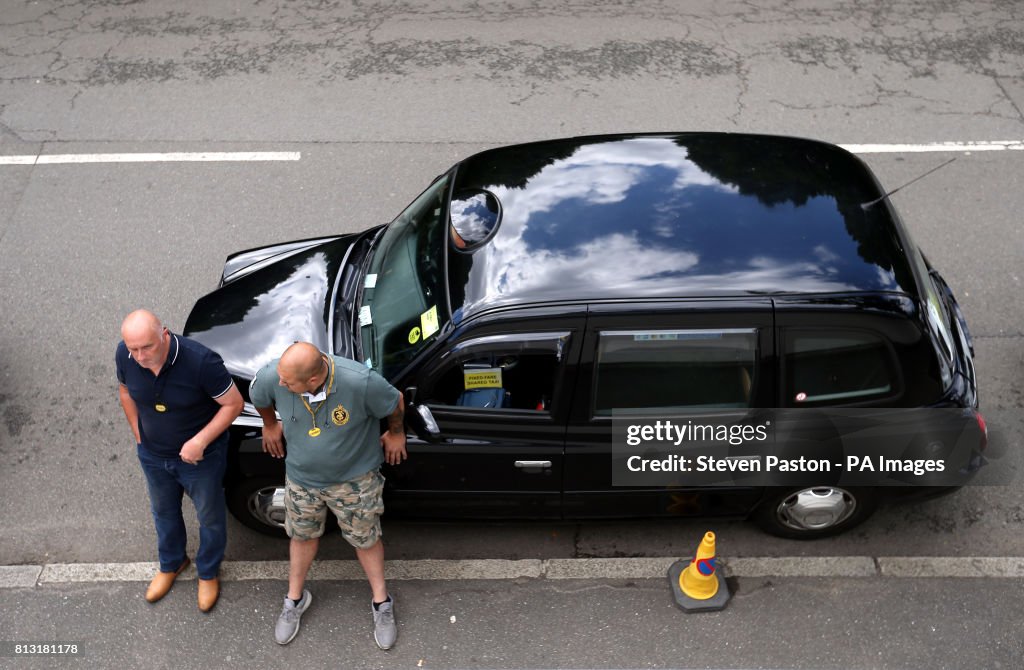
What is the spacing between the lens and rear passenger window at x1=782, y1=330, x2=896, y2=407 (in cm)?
423

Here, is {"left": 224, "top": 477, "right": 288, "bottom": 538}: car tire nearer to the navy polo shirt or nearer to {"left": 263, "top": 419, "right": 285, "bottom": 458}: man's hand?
{"left": 263, "top": 419, "right": 285, "bottom": 458}: man's hand

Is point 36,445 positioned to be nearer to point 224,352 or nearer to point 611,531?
point 224,352

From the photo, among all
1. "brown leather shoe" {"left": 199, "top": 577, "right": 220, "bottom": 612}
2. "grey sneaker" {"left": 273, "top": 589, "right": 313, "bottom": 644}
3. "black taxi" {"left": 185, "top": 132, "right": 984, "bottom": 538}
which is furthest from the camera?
"brown leather shoe" {"left": 199, "top": 577, "right": 220, "bottom": 612}

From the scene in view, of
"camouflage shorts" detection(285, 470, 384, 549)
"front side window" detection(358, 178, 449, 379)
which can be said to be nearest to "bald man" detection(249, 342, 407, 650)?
"camouflage shorts" detection(285, 470, 384, 549)

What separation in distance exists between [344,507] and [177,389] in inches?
36.9

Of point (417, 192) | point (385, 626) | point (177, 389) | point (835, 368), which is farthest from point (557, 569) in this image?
point (417, 192)

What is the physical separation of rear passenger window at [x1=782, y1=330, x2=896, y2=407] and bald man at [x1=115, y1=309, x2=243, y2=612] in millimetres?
2588

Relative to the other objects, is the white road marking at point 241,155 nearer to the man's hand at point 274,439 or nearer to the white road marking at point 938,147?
the white road marking at point 938,147

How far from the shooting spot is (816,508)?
4.90m

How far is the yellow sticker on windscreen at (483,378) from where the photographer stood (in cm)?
434

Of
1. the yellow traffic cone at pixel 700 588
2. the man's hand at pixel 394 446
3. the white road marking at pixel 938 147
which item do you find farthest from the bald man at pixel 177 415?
the white road marking at pixel 938 147

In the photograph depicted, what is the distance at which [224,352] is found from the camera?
16.0 feet

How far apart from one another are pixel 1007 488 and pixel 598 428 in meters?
2.65

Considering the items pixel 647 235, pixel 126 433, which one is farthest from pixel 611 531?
pixel 126 433
